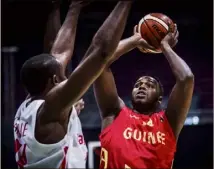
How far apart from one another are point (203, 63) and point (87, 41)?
140 cm

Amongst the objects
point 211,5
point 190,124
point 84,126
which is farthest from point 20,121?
point 211,5

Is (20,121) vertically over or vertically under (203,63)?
over

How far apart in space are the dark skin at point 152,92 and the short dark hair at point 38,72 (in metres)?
0.64

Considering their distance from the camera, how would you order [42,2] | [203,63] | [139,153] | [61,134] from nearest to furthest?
[61,134] < [139,153] < [42,2] < [203,63]

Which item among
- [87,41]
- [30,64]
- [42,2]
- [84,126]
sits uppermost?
[30,64]

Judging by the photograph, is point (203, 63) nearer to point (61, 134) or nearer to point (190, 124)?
point (190, 124)

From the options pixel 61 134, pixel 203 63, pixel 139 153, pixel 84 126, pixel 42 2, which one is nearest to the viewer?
pixel 61 134

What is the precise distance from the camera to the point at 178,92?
114 inches

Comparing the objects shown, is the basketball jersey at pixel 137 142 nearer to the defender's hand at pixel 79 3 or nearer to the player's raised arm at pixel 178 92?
the player's raised arm at pixel 178 92

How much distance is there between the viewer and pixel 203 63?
6262 mm

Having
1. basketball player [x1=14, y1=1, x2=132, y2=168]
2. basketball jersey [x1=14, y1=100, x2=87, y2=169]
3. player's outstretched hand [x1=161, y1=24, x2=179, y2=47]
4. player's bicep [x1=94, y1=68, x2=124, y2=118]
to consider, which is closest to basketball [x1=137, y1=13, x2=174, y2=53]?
player's outstretched hand [x1=161, y1=24, x2=179, y2=47]

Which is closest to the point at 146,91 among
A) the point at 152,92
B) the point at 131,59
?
the point at 152,92

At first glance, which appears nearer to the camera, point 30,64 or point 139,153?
point 30,64

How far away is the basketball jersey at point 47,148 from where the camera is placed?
2256mm
